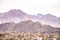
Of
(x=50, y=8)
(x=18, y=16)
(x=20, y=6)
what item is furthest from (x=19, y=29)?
(x=50, y=8)

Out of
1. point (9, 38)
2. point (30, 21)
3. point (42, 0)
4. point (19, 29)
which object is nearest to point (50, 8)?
point (42, 0)

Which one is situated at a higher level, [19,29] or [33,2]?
[33,2]

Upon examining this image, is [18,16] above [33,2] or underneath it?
underneath

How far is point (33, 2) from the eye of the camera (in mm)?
2789

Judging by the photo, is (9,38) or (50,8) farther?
(50,8)

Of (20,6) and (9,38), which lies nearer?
(9,38)

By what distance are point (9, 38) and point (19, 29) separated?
0.78ft

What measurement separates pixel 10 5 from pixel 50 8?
75 cm

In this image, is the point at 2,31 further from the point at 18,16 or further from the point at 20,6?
the point at 20,6

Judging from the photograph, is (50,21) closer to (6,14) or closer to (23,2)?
(23,2)

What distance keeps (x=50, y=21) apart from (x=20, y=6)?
0.62m

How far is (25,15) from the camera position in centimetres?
270

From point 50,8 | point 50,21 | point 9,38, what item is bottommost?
point 9,38

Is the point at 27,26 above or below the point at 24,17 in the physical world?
below
